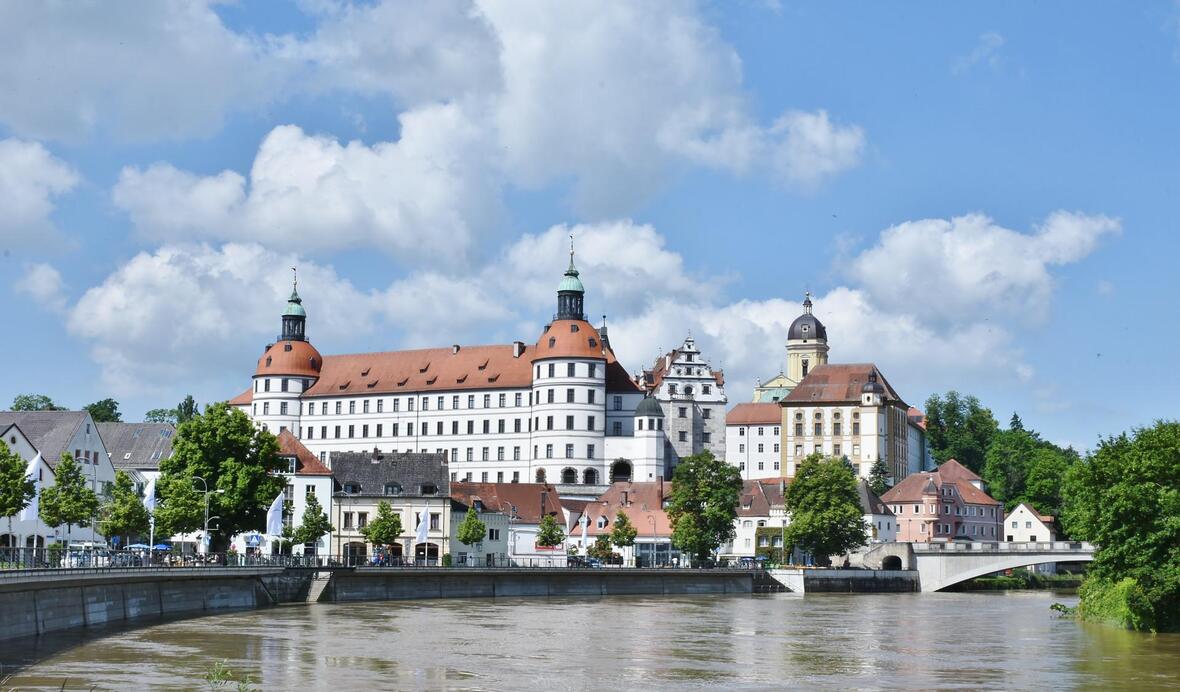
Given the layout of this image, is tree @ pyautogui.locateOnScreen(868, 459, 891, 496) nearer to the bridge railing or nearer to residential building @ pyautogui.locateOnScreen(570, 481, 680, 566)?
residential building @ pyautogui.locateOnScreen(570, 481, 680, 566)

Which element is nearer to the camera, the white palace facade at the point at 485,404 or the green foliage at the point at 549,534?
the green foliage at the point at 549,534

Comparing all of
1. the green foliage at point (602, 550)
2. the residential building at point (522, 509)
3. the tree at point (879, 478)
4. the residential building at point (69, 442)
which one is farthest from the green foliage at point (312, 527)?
the tree at point (879, 478)

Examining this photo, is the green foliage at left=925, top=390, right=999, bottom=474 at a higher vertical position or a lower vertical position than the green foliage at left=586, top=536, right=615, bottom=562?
higher

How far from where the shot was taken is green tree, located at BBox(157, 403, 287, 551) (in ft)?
261

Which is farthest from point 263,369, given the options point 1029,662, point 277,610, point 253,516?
point 1029,662

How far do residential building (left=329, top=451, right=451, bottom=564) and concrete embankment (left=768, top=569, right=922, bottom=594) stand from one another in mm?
22883

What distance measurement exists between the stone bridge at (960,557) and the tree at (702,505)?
513 inches

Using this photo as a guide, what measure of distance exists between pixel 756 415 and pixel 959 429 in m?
29.6

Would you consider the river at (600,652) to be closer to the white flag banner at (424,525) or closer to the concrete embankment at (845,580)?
the white flag banner at (424,525)

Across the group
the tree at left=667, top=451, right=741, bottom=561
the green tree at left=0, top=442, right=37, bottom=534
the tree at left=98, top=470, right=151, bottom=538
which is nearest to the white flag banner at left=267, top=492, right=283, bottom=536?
the tree at left=98, top=470, right=151, bottom=538

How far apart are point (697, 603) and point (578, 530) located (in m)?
41.3

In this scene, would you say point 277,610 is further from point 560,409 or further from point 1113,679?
point 560,409

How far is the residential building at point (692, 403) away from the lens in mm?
158750

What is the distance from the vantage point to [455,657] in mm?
48844
